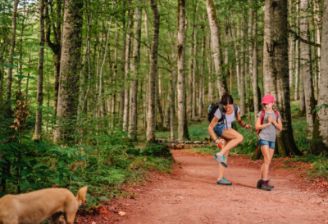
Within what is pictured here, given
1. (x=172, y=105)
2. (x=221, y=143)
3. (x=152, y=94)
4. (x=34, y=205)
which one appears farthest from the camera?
(x=172, y=105)

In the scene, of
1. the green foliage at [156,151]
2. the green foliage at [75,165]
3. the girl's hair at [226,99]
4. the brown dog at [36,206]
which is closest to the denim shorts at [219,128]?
the girl's hair at [226,99]

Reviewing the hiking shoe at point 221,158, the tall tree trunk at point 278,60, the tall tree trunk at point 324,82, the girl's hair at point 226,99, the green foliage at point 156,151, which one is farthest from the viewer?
the tall tree trunk at point 278,60

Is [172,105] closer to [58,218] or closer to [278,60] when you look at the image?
[278,60]

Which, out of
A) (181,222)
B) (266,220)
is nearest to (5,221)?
(181,222)

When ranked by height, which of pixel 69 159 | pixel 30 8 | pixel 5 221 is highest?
pixel 30 8

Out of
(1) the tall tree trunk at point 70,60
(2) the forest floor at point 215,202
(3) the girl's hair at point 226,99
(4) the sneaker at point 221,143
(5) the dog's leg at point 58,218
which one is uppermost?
(1) the tall tree trunk at point 70,60

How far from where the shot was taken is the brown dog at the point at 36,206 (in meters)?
3.79

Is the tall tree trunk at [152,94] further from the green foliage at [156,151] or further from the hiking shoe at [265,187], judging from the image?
the hiking shoe at [265,187]

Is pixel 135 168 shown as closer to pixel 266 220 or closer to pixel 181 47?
pixel 266 220

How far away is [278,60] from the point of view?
13547 millimetres

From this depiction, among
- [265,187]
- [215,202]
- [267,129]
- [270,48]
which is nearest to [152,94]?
[270,48]

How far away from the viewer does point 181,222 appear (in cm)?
552

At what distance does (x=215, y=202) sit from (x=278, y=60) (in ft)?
27.1

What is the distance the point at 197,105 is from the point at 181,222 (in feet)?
123
